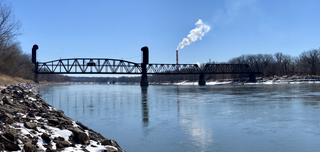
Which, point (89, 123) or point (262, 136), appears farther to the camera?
point (89, 123)

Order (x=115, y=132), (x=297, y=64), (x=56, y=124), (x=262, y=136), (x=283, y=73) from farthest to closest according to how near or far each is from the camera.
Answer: (x=297, y=64) → (x=283, y=73) → (x=115, y=132) → (x=262, y=136) → (x=56, y=124)

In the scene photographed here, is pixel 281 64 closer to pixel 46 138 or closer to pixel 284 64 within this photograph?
pixel 284 64

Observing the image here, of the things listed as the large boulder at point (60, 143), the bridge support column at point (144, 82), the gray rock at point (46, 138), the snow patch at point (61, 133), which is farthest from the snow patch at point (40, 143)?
the bridge support column at point (144, 82)

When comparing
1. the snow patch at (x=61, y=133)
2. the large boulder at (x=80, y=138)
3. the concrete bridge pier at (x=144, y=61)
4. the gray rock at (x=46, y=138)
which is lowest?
the large boulder at (x=80, y=138)

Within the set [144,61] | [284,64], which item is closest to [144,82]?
[144,61]

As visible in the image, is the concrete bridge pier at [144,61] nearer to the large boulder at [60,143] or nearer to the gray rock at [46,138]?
the large boulder at [60,143]

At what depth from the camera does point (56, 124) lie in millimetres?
10352

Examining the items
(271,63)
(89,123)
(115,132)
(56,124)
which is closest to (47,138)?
(56,124)

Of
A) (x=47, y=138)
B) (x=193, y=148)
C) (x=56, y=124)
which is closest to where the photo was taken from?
(x=47, y=138)

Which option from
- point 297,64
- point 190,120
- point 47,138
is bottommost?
point 190,120

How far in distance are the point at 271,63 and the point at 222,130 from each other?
13977cm

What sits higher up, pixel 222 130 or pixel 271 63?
pixel 271 63

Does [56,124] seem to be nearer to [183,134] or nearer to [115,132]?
[115,132]

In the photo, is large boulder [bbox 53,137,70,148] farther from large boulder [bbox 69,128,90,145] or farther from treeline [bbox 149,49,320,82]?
treeline [bbox 149,49,320,82]
